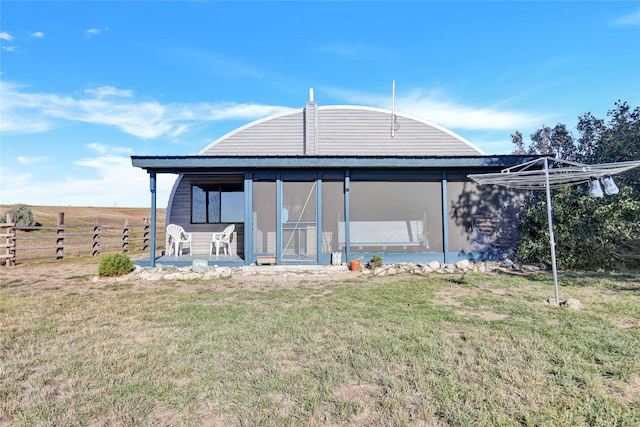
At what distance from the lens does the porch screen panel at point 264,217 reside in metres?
9.30

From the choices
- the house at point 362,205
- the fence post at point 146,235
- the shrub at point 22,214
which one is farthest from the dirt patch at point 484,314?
the shrub at point 22,214

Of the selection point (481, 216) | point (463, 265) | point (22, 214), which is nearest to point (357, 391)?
point (463, 265)

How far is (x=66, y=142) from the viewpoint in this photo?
1404cm

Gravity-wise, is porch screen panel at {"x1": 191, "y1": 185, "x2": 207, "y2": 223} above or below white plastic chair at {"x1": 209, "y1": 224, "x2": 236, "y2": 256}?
above

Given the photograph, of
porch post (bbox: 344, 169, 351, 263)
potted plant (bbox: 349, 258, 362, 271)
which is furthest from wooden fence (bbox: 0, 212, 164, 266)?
potted plant (bbox: 349, 258, 362, 271)

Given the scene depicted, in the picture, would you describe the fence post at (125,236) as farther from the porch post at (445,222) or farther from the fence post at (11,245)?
the porch post at (445,222)

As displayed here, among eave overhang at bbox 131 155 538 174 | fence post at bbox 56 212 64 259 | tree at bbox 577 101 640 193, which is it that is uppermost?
tree at bbox 577 101 640 193

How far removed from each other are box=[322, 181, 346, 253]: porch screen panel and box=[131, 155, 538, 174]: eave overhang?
2.35ft

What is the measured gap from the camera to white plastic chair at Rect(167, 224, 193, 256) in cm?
1021

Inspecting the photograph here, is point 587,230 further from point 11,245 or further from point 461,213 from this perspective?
point 11,245

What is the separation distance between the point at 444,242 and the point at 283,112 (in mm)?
7189

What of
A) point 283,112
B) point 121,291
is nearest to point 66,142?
point 283,112

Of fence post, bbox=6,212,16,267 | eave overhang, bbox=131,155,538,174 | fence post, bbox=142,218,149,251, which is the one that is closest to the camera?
eave overhang, bbox=131,155,538,174

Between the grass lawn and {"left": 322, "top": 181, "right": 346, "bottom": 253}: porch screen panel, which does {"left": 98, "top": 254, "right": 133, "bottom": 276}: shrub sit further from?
{"left": 322, "top": 181, "right": 346, "bottom": 253}: porch screen panel
